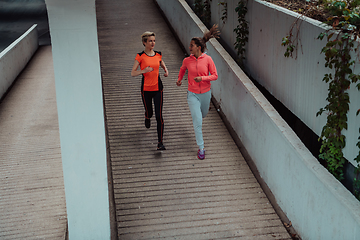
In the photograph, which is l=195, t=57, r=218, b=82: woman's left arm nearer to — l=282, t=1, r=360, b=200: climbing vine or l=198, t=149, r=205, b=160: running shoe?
l=198, t=149, r=205, b=160: running shoe

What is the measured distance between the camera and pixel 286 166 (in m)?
5.00

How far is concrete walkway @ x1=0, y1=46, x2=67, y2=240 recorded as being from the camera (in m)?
5.50

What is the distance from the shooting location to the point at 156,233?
495 centimetres

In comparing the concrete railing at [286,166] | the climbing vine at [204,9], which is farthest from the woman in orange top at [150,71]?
the climbing vine at [204,9]

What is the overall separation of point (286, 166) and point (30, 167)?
4898 mm

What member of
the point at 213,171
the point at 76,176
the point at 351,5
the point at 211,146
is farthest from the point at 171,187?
the point at 351,5

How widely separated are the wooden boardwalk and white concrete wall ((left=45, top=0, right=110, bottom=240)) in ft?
2.42

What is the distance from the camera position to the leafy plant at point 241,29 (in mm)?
7738

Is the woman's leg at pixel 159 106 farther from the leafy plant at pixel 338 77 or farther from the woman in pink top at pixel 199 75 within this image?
the leafy plant at pixel 338 77

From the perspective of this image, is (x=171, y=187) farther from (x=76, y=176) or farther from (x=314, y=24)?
(x=314, y=24)

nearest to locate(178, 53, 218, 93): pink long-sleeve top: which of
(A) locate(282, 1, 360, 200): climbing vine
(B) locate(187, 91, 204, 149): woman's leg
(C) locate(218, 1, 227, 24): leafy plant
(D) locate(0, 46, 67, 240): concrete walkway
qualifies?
(B) locate(187, 91, 204, 149): woman's leg

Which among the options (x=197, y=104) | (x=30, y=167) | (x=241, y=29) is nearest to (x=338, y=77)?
(x=197, y=104)

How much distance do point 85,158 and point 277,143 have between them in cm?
268

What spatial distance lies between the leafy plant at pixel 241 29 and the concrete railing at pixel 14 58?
746 cm
